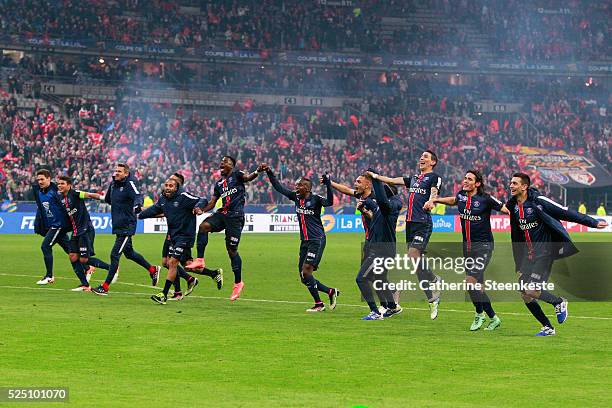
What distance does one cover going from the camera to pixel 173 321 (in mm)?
15914

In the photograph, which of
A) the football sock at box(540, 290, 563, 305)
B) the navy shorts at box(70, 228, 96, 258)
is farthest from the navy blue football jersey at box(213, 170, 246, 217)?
the football sock at box(540, 290, 563, 305)

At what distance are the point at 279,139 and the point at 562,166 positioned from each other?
57.4 ft

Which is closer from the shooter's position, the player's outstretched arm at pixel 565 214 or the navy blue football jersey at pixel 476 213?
the player's outstretched arm at pixel 565 214

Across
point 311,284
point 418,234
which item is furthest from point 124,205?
point 418,234

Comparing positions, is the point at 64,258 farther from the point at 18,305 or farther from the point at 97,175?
the point at 97,175

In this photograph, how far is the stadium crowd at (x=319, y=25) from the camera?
206 ft

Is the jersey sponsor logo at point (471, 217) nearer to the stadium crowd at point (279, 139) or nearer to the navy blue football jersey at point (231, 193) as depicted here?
the navy blue football jersey at point (231, 193)

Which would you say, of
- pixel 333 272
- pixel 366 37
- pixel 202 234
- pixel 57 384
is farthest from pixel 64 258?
pixel 366 37

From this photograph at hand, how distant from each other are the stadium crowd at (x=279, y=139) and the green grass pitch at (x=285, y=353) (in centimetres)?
3143

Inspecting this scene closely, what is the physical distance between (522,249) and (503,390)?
4.73m

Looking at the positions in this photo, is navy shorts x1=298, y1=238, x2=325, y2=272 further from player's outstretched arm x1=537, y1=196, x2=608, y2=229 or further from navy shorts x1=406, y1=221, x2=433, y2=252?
player's outstretched arm x1=537, y1=196, x2=608, y2=229

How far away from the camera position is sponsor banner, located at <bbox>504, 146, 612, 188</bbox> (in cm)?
6366

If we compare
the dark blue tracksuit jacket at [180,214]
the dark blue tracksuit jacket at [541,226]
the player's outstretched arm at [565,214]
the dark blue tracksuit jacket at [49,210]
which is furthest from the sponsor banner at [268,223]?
the player's outstretched arm at [565,214]

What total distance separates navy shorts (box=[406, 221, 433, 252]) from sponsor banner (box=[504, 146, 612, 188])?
158ft
